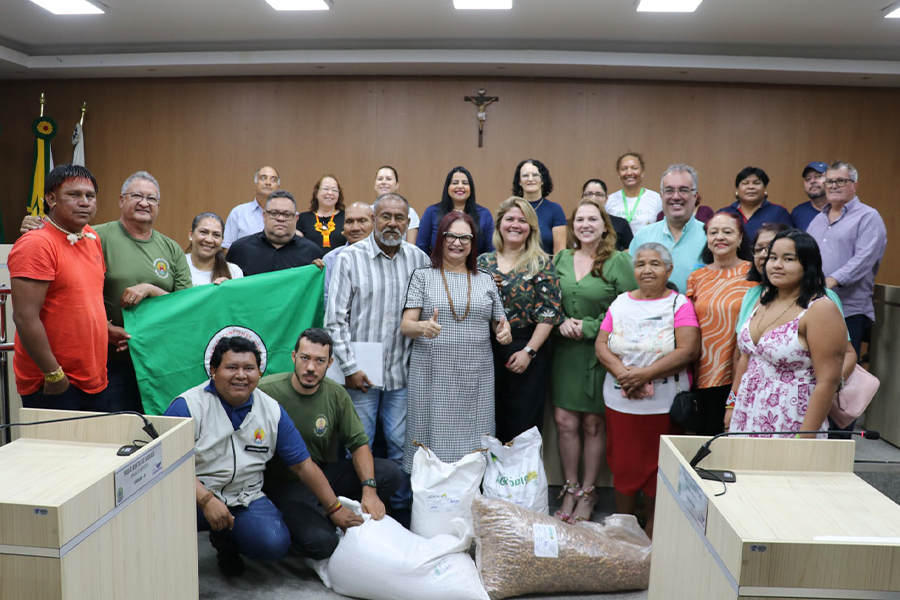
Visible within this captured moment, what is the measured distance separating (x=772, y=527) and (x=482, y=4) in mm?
4660

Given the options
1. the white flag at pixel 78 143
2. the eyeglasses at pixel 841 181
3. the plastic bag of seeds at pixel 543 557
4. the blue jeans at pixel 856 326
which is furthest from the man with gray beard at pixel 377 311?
the white flag at pixel 78 143

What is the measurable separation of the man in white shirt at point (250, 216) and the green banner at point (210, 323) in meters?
1.50

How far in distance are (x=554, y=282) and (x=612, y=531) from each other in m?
1.16

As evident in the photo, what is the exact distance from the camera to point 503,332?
3.18 metres

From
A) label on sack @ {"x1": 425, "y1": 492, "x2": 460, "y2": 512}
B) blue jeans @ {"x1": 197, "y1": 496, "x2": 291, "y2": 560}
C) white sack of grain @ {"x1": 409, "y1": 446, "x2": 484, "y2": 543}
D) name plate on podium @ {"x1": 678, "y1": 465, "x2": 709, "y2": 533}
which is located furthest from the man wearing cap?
blue jeans @ {"x1": 197, "y1": 496, "x2": 291, "y2": 560}

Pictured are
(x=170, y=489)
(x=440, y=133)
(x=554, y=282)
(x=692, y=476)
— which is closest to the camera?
(x=692, y=476)

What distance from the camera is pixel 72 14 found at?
5.46 meters

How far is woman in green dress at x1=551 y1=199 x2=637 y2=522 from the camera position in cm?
334

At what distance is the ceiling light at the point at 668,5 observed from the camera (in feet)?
16.6

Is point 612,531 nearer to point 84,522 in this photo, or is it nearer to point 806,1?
point 84,522

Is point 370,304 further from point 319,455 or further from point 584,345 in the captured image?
point 584,345

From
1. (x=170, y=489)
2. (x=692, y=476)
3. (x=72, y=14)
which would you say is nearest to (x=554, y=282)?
(x=692, y=476)

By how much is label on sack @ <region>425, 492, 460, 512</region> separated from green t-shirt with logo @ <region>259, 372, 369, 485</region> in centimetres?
37

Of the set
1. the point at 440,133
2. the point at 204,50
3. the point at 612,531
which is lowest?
the point at 612,531
